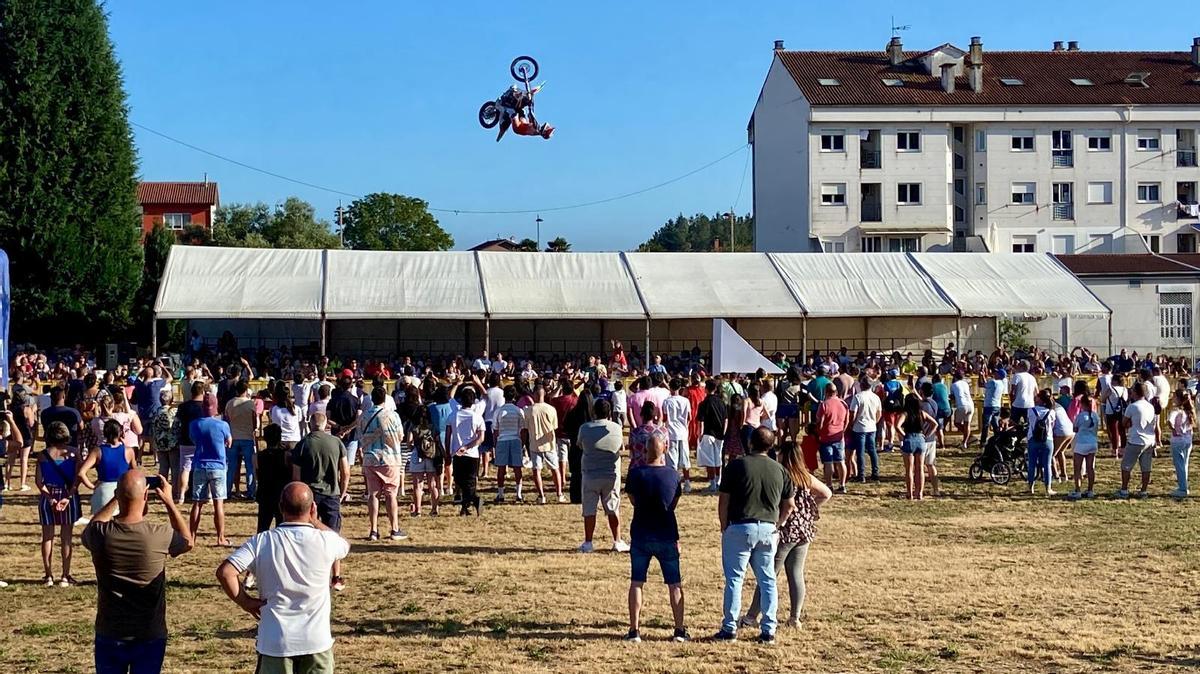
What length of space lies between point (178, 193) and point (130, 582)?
81.1 m

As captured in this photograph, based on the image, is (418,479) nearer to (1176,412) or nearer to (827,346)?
(1176,412)

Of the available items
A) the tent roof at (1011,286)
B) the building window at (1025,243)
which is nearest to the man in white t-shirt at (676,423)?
the tent roof at (1011,286)

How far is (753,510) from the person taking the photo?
28.3ft

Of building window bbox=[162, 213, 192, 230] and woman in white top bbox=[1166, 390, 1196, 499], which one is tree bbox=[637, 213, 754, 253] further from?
woman in white top bbox=[1166, 390, 1196, 499]

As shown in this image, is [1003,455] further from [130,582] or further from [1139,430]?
[130,582]

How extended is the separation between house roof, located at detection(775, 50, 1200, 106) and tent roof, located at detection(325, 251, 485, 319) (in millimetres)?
27031

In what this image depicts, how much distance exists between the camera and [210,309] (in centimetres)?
3111

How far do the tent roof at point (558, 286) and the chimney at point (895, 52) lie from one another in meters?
28.8

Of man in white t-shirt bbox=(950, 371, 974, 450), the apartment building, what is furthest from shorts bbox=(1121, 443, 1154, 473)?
the apartment building

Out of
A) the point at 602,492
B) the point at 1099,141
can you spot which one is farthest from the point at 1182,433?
the point at 1099,141

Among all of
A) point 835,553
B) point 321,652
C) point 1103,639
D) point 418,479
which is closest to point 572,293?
point 418,479

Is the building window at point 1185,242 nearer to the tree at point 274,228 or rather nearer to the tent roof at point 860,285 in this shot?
the tent roof at point 860,285

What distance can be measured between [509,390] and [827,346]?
25190mm

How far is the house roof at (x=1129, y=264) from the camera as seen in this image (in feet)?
145
